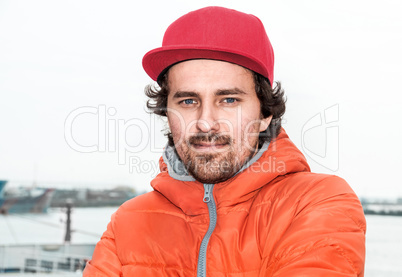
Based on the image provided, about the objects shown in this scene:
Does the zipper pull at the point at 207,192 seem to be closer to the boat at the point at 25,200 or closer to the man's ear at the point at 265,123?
the man's ear at the point at 265,123

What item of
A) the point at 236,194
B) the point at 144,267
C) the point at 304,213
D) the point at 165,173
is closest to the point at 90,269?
the point at 144,267

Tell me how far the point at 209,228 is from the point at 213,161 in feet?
0.64

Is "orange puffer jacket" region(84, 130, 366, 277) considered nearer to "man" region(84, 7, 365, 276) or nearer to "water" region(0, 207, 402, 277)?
"man" region(84, 7, 365, 276)

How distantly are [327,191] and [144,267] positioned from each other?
51 cm

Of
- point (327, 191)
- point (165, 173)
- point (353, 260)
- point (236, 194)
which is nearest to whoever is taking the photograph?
point (353, 260)

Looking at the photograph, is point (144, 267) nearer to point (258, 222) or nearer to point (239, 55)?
point (258, 222)

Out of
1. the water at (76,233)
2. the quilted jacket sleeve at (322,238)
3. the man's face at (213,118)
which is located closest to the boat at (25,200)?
the water at (76,233)

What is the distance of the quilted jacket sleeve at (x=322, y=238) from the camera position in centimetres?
Answer: 76

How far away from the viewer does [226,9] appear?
1.13 m

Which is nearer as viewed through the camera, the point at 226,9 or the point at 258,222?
the point at 258,222

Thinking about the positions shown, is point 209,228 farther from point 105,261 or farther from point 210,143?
point 105,261

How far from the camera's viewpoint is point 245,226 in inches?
38.9

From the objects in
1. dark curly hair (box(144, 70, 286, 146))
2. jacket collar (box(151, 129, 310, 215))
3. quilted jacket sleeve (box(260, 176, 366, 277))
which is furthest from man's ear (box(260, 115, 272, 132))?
quilted jacket sleeve (box(260, 176, 366, 277))

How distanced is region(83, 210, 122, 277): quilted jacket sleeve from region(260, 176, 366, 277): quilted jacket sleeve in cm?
44
